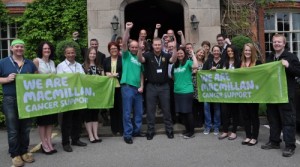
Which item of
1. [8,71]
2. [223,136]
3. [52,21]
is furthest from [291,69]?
[52,21]

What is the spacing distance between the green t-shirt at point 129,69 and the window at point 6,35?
7.84 metres

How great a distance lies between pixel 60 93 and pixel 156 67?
1.93 metres

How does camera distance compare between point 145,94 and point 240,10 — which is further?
point 240,10

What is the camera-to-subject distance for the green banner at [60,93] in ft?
19.4

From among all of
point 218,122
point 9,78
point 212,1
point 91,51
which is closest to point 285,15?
point 212,1

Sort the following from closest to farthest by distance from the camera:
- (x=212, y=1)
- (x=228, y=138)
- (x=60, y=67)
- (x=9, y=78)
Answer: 1. (x=9, y=78)
2. (x=60, y=67)
3. (x=228, y=138)
4. (x=212, y=1)

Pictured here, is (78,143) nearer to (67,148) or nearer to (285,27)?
(67,148)

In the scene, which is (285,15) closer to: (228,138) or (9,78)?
(228,138)

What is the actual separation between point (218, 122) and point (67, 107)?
125 inches

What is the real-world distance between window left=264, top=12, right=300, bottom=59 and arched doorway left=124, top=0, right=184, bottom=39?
138 inches

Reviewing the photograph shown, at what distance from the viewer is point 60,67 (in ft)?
22.5

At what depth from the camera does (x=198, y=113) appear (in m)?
8.22

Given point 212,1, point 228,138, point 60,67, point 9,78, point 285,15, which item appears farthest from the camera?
point 285,15

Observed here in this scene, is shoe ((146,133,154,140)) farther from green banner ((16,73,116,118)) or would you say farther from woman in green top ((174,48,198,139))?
green banner ((16,73,116,118))
